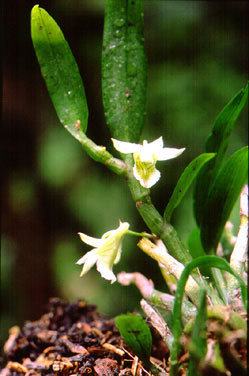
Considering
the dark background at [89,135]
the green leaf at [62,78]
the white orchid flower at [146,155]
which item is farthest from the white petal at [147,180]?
the dark background at [89,135]

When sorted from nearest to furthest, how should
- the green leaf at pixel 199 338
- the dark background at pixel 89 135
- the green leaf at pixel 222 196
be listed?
1. the green leaf at pixel 199 338
2. the green leaf at pixel 222 196
3. the dark background at pixel 89 135

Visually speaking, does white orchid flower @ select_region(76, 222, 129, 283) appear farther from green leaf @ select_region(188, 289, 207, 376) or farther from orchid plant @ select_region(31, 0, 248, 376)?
green leaf @ select_region(188, 289, 207, 376)

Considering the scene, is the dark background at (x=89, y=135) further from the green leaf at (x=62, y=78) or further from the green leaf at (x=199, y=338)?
the green leaf at (x=199, y=338)

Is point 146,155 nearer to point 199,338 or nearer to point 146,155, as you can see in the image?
point 146,155

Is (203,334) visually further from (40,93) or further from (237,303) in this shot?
(40,93)

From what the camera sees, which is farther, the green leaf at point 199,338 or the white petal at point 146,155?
the white petal at point 146,155

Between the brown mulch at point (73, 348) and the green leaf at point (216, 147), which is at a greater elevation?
the green leaf at point (216, 147)

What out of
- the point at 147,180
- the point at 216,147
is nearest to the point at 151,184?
the point at 147,180
